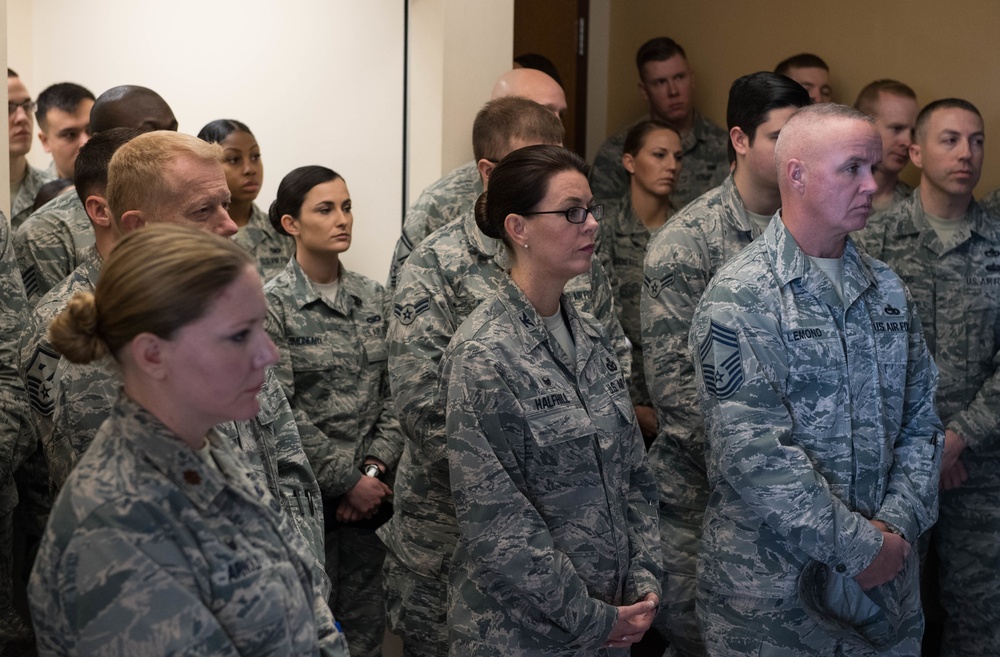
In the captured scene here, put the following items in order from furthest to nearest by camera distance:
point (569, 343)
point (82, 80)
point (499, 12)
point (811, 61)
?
point (811, 61) → point (82, 80) → point (499, 12) → point (569, 343)

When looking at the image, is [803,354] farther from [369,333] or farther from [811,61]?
[811,61]

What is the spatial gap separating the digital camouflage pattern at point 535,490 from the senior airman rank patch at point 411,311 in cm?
53

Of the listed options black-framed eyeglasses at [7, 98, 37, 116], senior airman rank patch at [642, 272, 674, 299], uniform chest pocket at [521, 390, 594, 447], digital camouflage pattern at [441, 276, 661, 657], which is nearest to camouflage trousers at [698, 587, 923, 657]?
digital camouflage pattern at [441, 276, 661, 657]

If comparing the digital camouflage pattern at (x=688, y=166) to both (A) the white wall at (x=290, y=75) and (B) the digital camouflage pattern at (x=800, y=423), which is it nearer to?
(A) the white wall at (x=290, y=75)

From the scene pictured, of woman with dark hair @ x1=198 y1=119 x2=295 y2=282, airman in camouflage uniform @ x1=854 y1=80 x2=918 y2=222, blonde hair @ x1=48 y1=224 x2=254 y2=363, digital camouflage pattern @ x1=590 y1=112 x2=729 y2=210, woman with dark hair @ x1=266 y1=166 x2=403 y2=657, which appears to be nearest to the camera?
blonde hair @ x1=48 y1=224 x2=254 y2=363

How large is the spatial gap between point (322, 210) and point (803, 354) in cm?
156

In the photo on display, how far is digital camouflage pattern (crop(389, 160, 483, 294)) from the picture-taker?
349 cm

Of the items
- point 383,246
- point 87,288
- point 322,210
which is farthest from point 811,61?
point 87,288

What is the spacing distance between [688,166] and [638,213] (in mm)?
658

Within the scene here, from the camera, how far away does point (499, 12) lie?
3.91m

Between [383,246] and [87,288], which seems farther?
[383,246]

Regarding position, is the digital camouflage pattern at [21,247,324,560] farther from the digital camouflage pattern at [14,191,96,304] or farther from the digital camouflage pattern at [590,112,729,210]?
the digital camouflage pattern at [590,112,729,210]

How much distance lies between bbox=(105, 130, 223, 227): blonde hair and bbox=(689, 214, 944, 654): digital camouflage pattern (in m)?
1.21

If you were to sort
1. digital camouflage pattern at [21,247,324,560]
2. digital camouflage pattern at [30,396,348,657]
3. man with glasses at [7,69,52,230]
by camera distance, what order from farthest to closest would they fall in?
man with glasses at [7,69,52,230] → digital camouflage pattern at [21,247,324,560] → digital camouflage pattern at [30,396,348,657]
